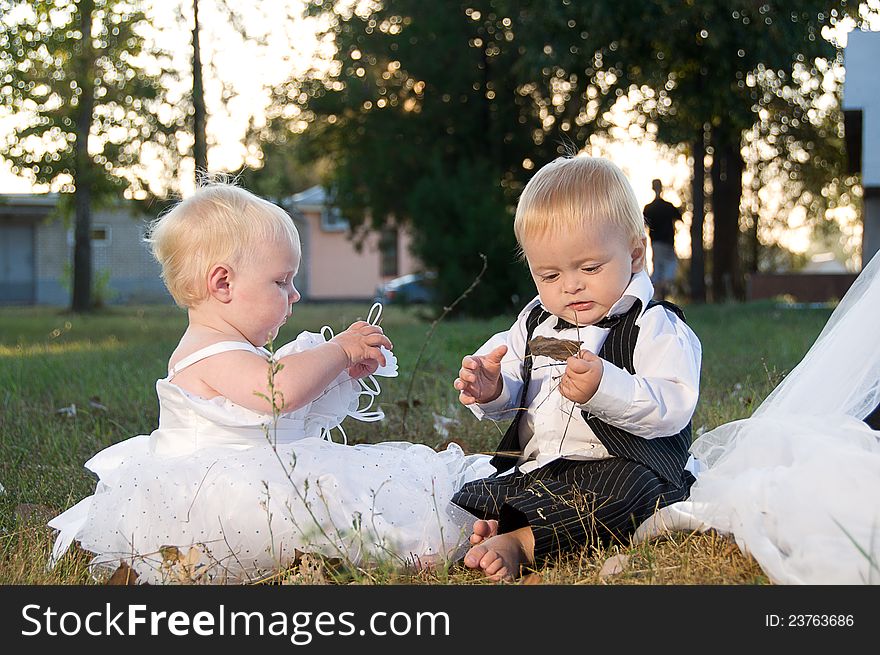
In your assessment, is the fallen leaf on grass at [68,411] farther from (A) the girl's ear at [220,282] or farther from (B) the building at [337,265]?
(B) the building at [337,265]

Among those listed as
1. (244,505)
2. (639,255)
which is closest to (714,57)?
(639,255)

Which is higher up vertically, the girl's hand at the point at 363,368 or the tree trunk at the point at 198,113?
the tree trunk at the point at 198,113

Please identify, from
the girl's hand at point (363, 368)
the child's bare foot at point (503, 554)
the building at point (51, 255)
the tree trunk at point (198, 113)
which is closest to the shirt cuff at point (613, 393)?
the child's bare foot at point (503, 554)

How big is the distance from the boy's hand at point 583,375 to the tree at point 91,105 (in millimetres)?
17442

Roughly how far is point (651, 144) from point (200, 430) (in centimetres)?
2263

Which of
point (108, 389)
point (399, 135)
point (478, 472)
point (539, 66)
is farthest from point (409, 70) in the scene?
point (478, 472)

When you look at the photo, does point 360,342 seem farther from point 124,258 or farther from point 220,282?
point 124,258

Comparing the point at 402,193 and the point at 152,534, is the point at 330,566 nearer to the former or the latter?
the point at 152,534

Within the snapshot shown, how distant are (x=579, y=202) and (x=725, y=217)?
22328 millimetres

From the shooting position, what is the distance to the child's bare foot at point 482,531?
10.0ft

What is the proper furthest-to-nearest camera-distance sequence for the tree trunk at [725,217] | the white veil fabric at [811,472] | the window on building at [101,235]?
the window on building at [101,235] → the tree trunk at [725,217] → the white veil fabric at [811,472]

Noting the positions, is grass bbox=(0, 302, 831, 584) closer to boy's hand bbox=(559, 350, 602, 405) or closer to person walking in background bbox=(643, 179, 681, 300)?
boy's hand bbox=(559, 350, 602, 405)

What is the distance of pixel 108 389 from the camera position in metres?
6.38

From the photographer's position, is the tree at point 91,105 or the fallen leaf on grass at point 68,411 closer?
the fallen leaf on grass at point 68,411
